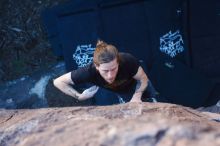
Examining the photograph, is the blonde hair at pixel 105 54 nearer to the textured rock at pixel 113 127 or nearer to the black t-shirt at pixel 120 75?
the black t-shirt at pixel 120 75

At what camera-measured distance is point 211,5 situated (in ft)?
14.7

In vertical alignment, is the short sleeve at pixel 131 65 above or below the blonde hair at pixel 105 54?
below

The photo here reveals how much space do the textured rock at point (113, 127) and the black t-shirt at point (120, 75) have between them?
5.15 feet

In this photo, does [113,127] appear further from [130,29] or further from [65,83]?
[130,29]

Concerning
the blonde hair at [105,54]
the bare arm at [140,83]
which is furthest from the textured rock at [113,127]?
the bare arm at [140,83]

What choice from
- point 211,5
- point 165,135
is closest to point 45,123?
point 165,135

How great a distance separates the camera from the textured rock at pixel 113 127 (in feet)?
3.34

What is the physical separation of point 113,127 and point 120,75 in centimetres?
177

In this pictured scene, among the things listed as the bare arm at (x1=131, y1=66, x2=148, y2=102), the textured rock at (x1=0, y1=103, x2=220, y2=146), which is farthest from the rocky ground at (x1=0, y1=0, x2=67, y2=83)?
the textured rock at (x1=0, y1=103, x2=220, y2=146)

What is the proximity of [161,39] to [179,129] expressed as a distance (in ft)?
11.5

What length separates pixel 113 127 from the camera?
1074mm

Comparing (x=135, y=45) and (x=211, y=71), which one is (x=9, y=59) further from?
(x=211, y=71)

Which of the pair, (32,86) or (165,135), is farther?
(32,86)

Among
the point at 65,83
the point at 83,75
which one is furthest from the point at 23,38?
the point at 83,75
